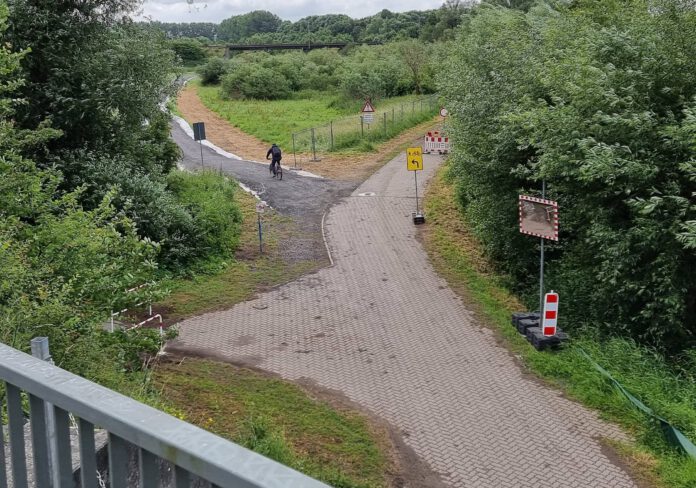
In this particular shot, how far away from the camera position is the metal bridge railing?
59.4 inches

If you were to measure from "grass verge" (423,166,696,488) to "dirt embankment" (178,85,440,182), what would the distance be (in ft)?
49.2

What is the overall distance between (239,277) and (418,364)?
7.51 metres

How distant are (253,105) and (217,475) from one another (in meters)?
58.3

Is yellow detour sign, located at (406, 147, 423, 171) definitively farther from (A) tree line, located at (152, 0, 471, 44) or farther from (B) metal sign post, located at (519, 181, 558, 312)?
(A) tree line, located at (152, 0, 471, 44)

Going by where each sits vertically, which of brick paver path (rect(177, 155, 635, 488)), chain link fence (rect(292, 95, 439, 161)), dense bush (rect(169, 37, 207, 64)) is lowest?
brick paver path (rect(177, 155, 635, 488))

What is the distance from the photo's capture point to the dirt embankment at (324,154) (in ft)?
111

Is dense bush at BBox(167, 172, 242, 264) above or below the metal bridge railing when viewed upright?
below

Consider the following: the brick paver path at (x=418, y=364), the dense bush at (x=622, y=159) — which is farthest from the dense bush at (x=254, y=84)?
the dense bush at (x=622, y=159)

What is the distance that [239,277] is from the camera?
19938 millimetres

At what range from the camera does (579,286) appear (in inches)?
628

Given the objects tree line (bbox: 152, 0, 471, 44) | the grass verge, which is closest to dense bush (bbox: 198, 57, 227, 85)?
tree line (bbox: 152, 0, 471, 44)

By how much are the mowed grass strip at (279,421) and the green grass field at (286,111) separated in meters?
27.8

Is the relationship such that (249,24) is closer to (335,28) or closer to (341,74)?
(335,28)

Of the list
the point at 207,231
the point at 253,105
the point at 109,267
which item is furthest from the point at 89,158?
the point at 253,105
